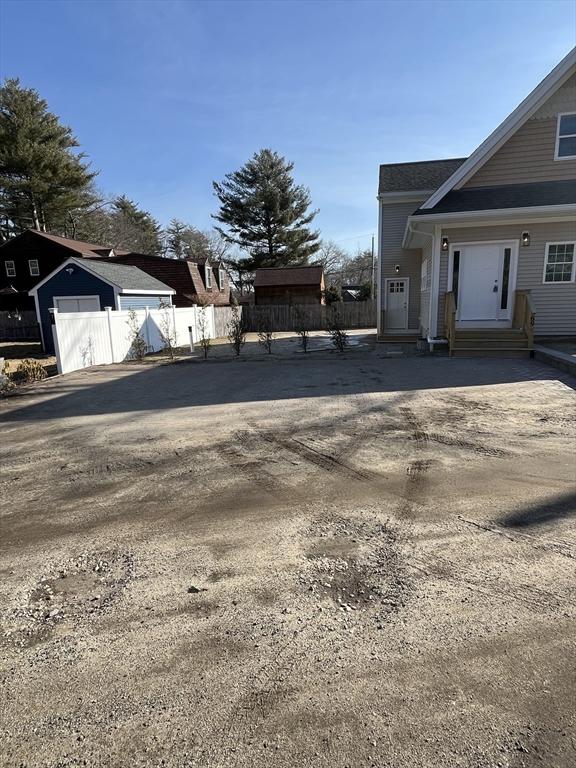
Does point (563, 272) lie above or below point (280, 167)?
below

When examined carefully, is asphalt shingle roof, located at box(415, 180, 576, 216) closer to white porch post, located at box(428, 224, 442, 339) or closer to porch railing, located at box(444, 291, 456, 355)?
white porch post, located at box(428, 224, 442, 339)

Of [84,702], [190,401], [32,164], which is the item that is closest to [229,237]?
[32,164]

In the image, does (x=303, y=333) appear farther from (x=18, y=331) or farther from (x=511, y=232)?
(x=18, y=331)

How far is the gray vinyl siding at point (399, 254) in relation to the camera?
1616 centimetres

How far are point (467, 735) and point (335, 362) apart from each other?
32.6ft

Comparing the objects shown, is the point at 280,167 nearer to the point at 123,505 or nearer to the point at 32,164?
the point at 32,164

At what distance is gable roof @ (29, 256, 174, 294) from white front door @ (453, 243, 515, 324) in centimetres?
1225

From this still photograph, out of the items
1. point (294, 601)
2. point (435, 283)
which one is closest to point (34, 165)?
point (435, 283)

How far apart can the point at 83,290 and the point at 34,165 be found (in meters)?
19.9

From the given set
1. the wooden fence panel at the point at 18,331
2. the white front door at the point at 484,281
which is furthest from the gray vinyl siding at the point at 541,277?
the wooden fence panel at the point at 18,331

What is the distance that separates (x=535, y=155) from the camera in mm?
11438

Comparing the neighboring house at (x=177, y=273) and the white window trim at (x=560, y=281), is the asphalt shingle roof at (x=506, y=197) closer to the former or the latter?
the white window trim at (x=560, y=281)

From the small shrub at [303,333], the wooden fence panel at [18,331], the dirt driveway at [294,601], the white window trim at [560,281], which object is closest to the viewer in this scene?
the dirt driveway at [294,601]

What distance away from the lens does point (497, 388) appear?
Answer: 7453mm
